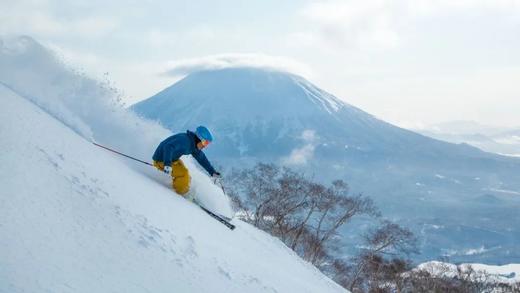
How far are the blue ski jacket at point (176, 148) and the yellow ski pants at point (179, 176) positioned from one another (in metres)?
0.10

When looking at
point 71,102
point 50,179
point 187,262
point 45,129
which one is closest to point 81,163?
point 45,129

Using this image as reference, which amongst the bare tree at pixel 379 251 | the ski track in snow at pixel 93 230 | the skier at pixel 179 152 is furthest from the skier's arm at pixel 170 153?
the bare tree at pixel 379 251

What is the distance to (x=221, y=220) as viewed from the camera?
329 inches

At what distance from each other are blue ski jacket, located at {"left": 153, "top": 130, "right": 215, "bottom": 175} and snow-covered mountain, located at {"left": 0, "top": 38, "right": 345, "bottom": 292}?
0.39m

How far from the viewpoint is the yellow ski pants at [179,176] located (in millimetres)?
8180

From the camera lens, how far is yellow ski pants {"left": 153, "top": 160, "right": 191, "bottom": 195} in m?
8.18

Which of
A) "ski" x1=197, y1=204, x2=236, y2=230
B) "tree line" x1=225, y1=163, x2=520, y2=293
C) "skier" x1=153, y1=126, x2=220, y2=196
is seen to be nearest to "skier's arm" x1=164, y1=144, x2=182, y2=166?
"skier" x1=153, y1=126, x2=220, y2=196

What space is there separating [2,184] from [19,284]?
3.88 feet

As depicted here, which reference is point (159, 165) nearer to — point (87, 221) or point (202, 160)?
point (202, 160)

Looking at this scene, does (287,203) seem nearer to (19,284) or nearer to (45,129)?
(45,129)

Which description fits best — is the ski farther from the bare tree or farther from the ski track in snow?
the bare tree

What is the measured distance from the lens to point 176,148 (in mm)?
8102

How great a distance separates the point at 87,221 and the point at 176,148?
3.68 metres

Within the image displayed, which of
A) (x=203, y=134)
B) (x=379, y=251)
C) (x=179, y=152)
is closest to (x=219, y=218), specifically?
(x=179, y=152)
